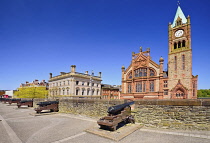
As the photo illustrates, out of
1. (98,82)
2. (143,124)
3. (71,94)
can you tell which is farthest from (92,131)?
(98,82)

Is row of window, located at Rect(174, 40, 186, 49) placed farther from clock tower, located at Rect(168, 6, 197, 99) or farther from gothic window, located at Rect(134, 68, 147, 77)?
gothic window, located at Rect(134, 68, 147, 77)

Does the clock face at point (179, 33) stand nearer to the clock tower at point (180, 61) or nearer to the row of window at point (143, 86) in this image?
the clock tower at point (180, 61)

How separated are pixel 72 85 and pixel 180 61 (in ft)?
94.7

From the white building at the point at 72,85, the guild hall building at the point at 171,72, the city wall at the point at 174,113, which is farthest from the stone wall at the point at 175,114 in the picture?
the white building at the point at 72,85

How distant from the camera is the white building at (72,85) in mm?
36531

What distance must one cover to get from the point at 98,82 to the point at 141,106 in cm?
3773

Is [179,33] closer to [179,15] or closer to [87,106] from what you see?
[179,15]

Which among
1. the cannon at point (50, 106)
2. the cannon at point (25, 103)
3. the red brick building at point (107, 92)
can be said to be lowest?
the red brick building at point (107, 92)

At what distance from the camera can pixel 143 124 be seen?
287 inches

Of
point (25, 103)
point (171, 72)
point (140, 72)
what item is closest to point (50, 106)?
point (25, 103)

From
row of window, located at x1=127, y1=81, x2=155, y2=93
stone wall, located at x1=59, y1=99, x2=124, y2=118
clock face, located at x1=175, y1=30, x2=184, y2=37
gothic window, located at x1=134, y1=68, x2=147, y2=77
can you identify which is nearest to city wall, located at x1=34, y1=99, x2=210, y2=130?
stone wall, located at x1=59, y1=99, x2=124, y2=118

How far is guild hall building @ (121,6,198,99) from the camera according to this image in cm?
2495

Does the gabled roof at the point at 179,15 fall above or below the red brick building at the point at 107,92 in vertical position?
above

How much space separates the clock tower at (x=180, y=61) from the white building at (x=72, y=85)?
22.3m
